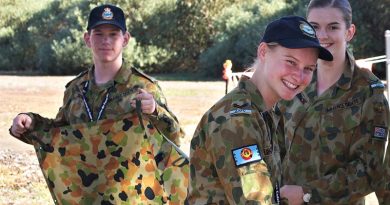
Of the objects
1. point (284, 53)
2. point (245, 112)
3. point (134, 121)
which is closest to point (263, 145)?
point (245, 112)

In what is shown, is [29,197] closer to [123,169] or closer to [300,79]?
[123,169]

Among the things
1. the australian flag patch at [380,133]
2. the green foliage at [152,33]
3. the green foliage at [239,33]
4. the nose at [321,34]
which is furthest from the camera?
the green foliage at [152,33]

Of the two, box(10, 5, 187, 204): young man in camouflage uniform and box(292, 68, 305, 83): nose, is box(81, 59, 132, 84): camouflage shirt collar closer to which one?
box(10, 5, 187, 204): young man in camouflage uniform

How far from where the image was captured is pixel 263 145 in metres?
2.12

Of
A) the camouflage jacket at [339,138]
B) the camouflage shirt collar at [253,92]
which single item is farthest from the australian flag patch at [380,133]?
the camouflage shirt collar at [253,92]

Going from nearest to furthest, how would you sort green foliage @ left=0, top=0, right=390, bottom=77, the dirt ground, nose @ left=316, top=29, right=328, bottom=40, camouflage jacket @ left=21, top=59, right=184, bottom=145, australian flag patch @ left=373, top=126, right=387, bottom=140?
australian flag patch @ left=373, top=126, right=387, bottom=140
nose @ left=316, top=29, right=328, bottom=40
camouflage jacket @ left=21, top=59, right=184, bottom=145
the dirt ground
green foliage @ left=0, top=0, right=390, bottom=77

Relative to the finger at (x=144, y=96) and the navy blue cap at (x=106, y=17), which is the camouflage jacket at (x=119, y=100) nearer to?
the finger at (x=144, y=96)

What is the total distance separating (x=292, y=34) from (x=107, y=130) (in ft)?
5.70

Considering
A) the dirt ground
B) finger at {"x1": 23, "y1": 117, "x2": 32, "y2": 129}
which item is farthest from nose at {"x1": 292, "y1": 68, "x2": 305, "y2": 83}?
the dirt ground

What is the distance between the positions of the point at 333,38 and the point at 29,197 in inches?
205

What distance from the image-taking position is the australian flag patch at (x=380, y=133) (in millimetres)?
2729

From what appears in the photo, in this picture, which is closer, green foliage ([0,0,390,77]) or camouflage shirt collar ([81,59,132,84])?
camouflage shirt collar ([81,59,132,84])

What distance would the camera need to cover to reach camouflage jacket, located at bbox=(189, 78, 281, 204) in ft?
6.71

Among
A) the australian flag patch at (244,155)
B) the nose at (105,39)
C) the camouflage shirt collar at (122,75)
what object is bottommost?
the australian flag patch at (244,155)
